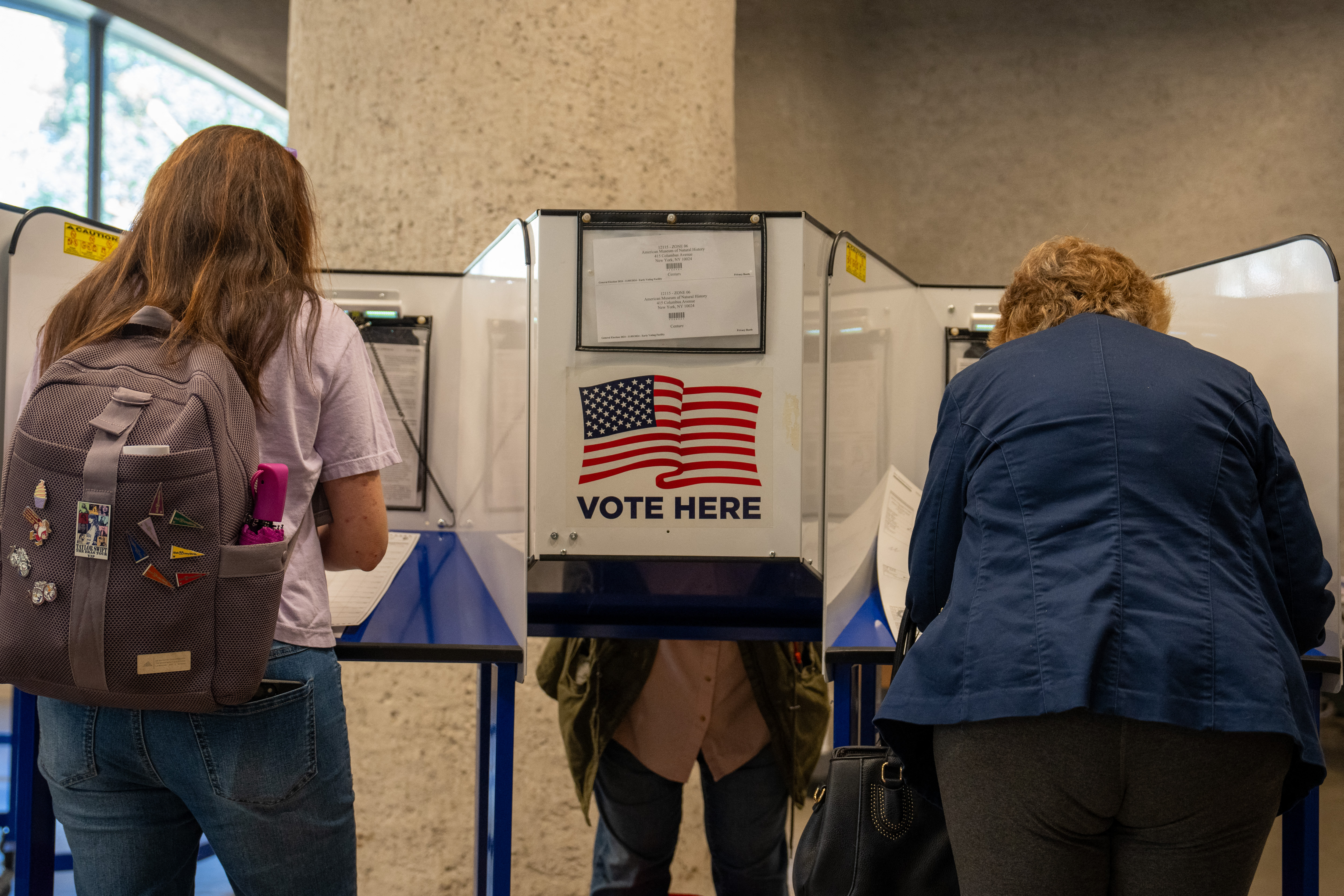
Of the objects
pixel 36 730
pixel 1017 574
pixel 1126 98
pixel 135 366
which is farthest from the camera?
pixel 1126 98

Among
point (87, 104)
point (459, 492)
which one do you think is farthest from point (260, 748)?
point (87, 104)

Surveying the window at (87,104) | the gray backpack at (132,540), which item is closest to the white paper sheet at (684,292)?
the gray backpack at (132,540)

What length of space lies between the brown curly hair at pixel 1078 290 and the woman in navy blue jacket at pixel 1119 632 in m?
0.09

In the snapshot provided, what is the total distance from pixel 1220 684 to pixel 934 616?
34cm

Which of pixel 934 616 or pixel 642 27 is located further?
pixel 642 27

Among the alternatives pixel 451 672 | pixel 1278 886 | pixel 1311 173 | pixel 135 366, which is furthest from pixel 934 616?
pixel 1311 173

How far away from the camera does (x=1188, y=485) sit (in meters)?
1.02

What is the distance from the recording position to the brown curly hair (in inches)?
47.5

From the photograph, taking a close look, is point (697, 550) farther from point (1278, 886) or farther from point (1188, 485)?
point (1278, 886)

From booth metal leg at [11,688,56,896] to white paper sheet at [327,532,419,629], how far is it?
43 centimetres

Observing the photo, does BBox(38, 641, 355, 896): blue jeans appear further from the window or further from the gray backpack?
the window

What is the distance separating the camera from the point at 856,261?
5.38ft

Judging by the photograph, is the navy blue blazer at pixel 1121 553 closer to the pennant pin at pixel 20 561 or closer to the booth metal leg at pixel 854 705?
the booth metal leg at pixel 854 705

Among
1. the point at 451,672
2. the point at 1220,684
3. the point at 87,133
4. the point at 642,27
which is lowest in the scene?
the point at 451,672
